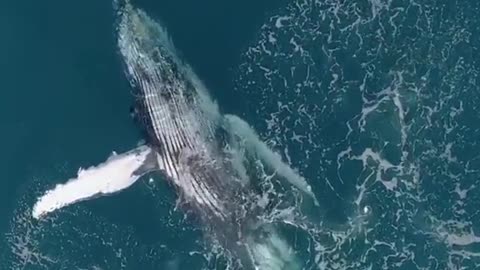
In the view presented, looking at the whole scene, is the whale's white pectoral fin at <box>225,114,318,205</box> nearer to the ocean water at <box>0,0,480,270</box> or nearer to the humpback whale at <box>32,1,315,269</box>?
the humpback whale at <box>32,1,315,269</box>

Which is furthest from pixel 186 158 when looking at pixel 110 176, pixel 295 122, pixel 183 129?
pixel 295 122

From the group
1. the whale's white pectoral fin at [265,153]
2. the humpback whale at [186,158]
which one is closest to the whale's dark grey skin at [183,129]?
the humpback whale at [186,158]

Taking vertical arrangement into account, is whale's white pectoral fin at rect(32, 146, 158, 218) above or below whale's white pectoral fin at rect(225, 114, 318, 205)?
above

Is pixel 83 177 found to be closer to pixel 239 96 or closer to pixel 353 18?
pixel 239 96

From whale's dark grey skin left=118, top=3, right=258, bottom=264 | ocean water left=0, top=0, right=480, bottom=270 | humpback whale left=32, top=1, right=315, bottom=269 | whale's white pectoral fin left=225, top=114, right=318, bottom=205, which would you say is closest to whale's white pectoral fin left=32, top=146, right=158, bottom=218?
humpback whale left=32, top=1, right=315, bottom=269

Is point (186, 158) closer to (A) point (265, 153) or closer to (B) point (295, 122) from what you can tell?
(A) point (265, 153)

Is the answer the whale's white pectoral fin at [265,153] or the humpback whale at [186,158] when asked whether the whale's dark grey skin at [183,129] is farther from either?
the whale's white pectoral fin at [265,153]
